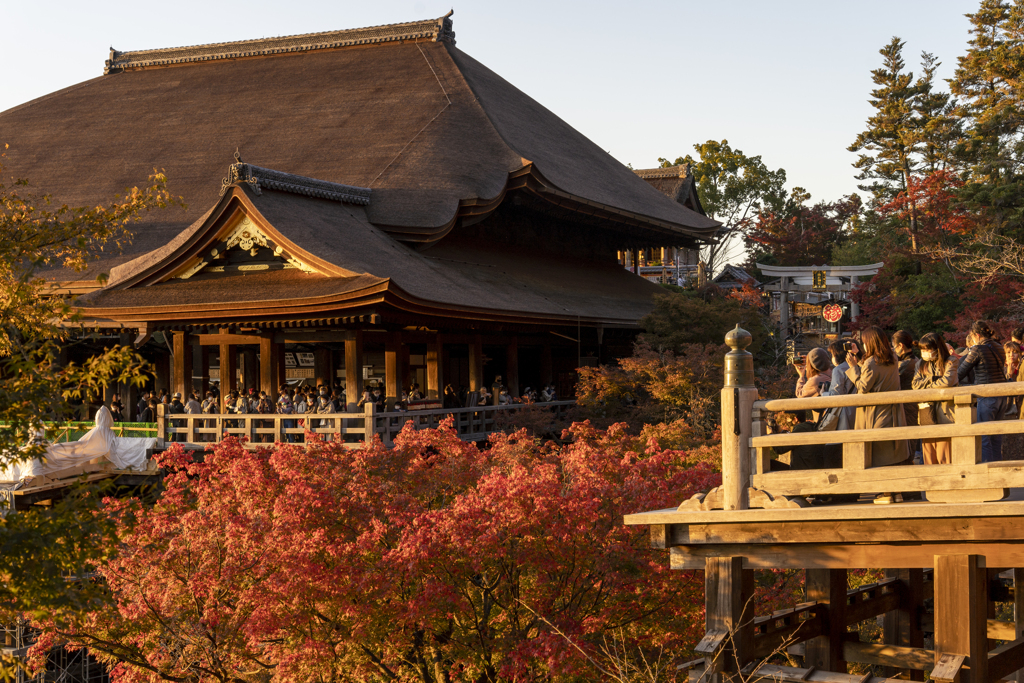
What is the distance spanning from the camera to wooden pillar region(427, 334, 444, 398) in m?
20.7

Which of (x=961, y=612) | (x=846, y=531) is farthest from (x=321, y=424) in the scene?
(x=961, y=612)

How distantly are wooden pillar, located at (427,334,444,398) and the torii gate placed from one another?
54.6 feet

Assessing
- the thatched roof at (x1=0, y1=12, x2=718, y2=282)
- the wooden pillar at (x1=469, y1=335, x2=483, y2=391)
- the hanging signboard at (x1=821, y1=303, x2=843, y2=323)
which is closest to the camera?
the wooden pillar at (x1=469, y1=335, x2=483, y2=391)

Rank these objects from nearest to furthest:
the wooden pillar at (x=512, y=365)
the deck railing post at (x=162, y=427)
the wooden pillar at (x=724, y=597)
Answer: the wooden pillar at (x=724, y=597) < the deck railing post at (x=162, y=427) < the wooden pillar at (x=512, y=365)

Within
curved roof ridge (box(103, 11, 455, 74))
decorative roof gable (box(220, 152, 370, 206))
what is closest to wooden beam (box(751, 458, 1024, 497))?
decorative roof gable (box(220, 152, 370, 206))

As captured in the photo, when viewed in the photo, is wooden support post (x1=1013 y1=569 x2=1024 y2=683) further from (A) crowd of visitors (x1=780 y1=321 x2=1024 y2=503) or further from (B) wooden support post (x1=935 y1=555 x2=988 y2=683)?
(B) wooden support post (x1=935 y1=555 x2=988 y2=683)

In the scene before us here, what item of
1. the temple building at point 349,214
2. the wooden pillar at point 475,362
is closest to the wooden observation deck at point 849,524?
the temple building at point 349,214

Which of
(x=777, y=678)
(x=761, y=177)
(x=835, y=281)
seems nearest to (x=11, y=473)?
(x=777, y=678)

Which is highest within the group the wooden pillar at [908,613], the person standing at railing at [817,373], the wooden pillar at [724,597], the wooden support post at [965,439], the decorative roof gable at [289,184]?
the decorative roof gable at [289,184]

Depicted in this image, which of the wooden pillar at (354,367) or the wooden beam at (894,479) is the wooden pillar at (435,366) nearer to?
the wooden pillar at (354,367)

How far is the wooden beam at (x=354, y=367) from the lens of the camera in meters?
18.4

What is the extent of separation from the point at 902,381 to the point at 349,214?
626 inches

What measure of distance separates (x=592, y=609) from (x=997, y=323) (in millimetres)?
20046

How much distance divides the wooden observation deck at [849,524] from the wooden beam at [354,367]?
38.5 ft
